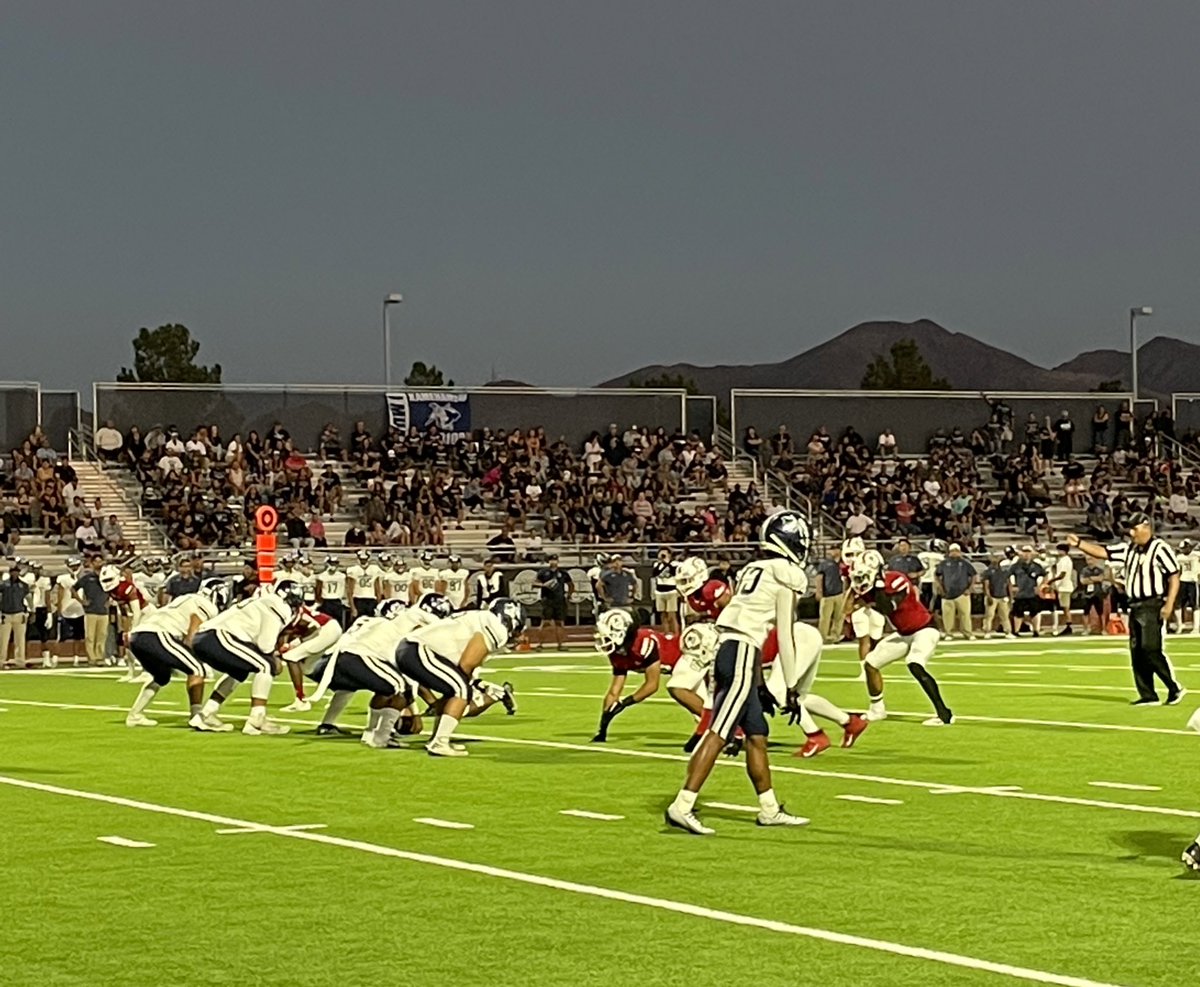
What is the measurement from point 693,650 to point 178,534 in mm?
24198

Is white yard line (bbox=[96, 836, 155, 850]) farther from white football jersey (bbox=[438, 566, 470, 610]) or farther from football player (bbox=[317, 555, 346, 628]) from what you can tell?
white football jersey (bbox=[438, 566, 470, 610])

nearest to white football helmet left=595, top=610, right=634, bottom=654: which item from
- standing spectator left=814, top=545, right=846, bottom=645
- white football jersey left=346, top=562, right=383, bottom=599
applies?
white football jersey left=346, top=562, right=383, bottom=599

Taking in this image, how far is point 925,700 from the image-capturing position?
2048cm

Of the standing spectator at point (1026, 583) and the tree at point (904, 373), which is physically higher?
the tree at point (904, 373)

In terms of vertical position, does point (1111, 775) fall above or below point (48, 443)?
below

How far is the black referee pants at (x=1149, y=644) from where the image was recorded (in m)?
19.2

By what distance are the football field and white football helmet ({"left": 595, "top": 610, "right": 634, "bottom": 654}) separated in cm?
73

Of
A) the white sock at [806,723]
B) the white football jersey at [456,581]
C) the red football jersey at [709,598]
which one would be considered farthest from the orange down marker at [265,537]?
the white sock at [806,723]

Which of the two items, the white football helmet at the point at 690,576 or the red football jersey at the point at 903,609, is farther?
the red football jersey at the point at 903,609

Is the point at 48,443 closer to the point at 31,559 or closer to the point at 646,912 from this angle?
the point at 31,559

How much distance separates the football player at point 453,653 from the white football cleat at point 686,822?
436cm

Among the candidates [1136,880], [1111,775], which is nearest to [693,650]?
[1111,775]

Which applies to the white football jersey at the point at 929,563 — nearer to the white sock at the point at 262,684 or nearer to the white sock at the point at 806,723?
the white sock at the point at 262,684

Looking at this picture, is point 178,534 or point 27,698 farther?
point 178,534
